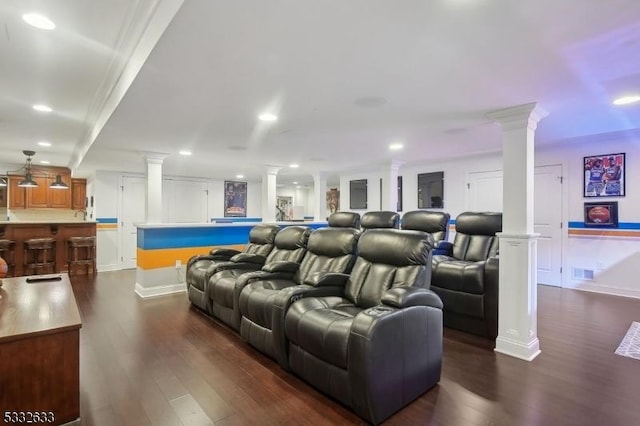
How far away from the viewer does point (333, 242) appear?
3.24 m

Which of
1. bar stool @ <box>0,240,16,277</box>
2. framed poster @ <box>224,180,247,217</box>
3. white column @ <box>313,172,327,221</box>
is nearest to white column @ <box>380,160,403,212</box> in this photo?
white column @ <box>313,172,327,221</box>

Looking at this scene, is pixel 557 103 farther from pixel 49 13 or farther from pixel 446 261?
pixel 49 13

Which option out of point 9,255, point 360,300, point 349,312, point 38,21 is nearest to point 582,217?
point 360,300

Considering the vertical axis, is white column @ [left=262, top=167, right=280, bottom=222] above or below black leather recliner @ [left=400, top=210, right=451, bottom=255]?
above

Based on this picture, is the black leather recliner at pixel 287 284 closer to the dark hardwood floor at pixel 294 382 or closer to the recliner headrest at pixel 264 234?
the dark hardwood floor at pixel 294 382

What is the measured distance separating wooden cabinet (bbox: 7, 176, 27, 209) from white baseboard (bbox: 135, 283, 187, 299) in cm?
496

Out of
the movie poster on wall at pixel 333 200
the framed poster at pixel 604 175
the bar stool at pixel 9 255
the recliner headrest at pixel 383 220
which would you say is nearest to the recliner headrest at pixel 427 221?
the recliner headrest at pixel 383 220

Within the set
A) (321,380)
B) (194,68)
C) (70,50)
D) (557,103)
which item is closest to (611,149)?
(557,103)

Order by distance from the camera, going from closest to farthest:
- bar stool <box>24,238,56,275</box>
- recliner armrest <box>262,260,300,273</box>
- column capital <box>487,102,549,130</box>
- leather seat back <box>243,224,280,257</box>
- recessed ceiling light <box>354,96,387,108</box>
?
recessed ceiling light <box>354,96,387,108</box> → column capital <box>487,102,549,130</box> → recliner armrest <box>262,260,300,273</box> → leather seat back <box>243,224,280,257</box> → bar stool <box>24,238,56,275</box>

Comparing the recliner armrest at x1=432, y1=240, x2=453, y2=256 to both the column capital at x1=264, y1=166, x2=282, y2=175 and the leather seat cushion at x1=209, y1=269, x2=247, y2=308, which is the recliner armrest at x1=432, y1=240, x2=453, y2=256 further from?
the column capital at x1=264, y1=166, x2=282, y2=175

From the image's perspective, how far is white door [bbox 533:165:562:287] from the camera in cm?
539

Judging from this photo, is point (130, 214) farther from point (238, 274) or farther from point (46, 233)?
point (238, 274)

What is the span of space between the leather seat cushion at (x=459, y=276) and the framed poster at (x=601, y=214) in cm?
301

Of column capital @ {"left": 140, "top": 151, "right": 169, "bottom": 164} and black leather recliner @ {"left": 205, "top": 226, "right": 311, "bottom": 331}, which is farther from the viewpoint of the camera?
column capital @ {"left": 140, "top": 151, "right": 169, "bottom": 164}
